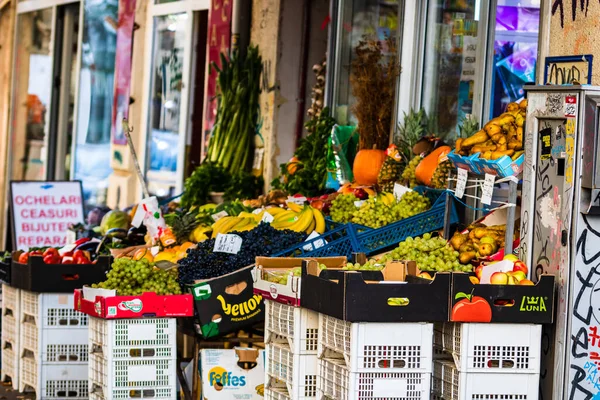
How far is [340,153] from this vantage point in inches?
440

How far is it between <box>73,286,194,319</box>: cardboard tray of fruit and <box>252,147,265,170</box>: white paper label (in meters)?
5.05

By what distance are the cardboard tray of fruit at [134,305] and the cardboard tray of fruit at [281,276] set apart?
516mm

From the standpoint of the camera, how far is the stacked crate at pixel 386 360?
20.1 ft

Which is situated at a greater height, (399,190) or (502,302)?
(399,190)

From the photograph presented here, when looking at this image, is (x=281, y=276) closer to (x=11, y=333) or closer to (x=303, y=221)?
(x=303, y=221)

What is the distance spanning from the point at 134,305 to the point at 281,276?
1.18 meters

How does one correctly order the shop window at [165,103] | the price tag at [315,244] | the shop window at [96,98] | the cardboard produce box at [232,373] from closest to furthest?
1. the cardboard produce box at [232,373]
2. the price tag at [315,244]
3. the shop window at [165,103]
4. the shop window at [96,98]

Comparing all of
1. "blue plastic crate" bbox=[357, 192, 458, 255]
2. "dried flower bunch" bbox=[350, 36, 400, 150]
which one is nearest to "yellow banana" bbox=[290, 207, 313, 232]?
"blue plastic crate" bbox=[357, 192, 458, 255]

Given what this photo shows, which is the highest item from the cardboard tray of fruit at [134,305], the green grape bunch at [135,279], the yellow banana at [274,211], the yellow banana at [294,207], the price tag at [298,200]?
the price tag at [298,200]

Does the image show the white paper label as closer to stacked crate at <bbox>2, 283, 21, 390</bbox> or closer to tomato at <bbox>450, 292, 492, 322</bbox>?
stacked crate at <bbox>2, 283, 21, 390</bbox>

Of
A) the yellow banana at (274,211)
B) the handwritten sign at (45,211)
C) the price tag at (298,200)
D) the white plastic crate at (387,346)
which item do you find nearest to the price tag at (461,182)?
the white plastic crate at (387,346)

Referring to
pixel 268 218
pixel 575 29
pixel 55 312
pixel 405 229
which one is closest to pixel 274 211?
pixel 268 218

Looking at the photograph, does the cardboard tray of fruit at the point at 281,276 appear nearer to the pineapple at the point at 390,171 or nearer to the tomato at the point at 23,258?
the pineapple at the point at 390,171

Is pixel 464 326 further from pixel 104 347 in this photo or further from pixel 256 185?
pixel 256 185
